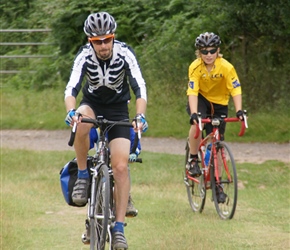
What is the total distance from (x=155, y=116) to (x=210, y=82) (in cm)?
841

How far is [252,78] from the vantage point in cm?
1842

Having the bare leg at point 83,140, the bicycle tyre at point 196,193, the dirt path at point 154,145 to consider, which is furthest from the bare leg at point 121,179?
the dirt path at point 154,145

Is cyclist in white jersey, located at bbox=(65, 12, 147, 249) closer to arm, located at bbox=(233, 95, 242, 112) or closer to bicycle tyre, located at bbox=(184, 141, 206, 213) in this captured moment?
arm, located at bbox=(233, 95, 242, 112)

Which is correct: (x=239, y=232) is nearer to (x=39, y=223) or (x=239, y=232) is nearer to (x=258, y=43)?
(x=39, y=223)

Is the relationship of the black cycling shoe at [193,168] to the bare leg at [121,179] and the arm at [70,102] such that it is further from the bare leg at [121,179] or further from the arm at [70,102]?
the arm at [70,102]

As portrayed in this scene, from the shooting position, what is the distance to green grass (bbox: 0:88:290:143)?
1719 cm

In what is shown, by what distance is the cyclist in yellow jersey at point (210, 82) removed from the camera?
1061 centimetres

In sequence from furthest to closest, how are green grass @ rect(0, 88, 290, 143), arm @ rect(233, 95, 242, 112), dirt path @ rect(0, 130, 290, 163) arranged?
green grass @ rect(0, 88, 290, 143), dirt path @ rect(0, 130, 290, 163), arm @ rect(233, 95, 242, 112)

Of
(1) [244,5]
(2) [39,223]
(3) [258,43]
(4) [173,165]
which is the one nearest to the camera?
(2) [39,223]

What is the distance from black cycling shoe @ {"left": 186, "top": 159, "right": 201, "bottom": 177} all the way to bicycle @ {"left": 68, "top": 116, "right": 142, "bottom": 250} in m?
3.36

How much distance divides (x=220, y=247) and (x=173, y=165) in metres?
5.92

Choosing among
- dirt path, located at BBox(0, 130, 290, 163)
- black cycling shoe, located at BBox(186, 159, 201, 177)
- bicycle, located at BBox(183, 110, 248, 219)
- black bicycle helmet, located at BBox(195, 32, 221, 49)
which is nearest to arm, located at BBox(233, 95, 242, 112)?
bicycle, located at BBox(183, 110, 248, 219)

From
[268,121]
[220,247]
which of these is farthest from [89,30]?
[268,121]

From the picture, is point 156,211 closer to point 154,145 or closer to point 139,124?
point 139,124
